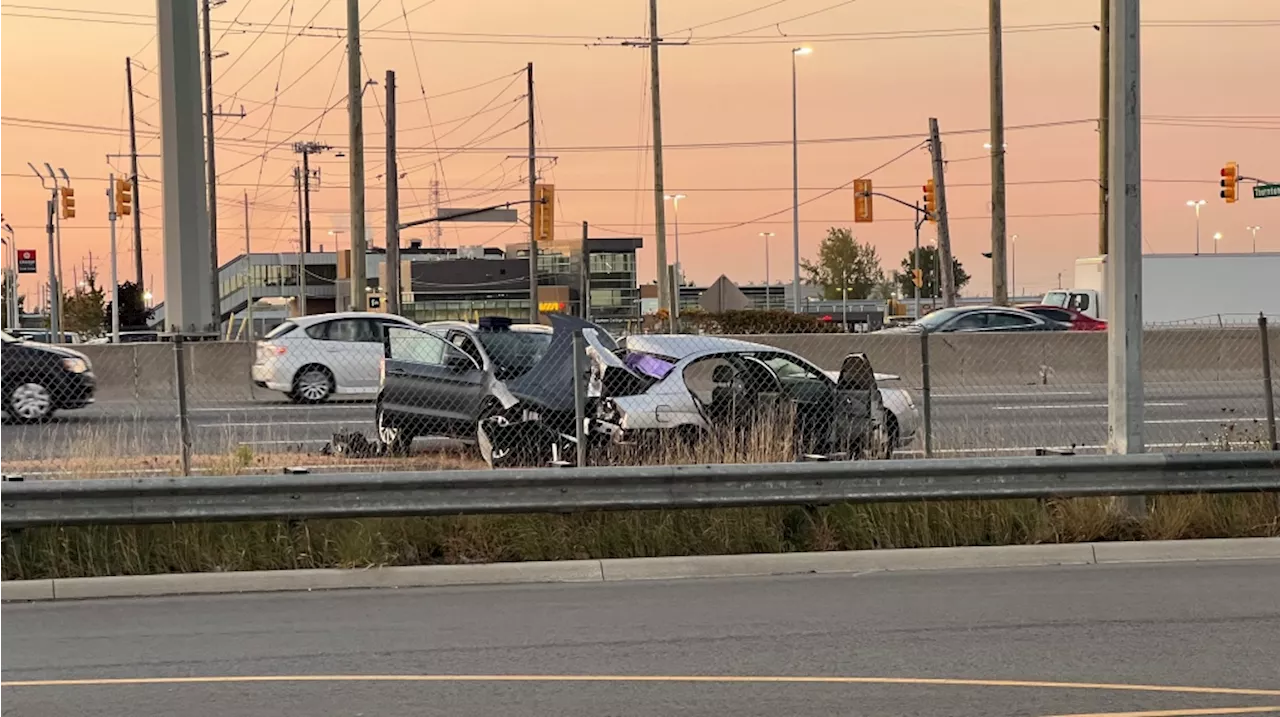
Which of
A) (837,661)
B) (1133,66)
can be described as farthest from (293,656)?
(1133,66)

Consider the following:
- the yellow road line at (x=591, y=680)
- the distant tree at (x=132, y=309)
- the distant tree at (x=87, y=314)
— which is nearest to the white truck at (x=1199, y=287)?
the yellow road line at (x=591, y=680)

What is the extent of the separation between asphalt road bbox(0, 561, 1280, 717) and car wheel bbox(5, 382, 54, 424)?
1017cm

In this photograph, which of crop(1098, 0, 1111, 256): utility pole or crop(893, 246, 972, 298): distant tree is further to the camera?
crop(893, 246, 972, 298): distant tree

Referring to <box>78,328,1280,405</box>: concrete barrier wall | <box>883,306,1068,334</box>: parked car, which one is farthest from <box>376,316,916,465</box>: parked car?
<box>883,306,1068,334</box>: parked car

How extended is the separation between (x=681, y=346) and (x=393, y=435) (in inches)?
126

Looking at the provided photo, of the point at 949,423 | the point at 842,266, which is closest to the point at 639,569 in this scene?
the point at 949,423

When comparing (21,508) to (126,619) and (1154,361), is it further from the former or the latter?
(1154,361)

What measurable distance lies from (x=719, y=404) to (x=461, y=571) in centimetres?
396

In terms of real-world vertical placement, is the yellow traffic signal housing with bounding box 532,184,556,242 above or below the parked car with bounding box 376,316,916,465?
above

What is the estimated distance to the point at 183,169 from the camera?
14375mm

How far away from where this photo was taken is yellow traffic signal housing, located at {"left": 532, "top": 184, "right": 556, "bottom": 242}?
4844 centimetres

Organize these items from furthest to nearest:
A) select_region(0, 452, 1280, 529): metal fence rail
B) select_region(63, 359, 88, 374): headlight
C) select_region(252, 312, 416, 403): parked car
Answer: select_region(252, 312, 416, 403): parked car
select_region(63, 359, 88, 374): headlight
select_region(0, 452, 1280, 529): metal fence rail

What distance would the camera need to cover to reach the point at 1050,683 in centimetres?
621

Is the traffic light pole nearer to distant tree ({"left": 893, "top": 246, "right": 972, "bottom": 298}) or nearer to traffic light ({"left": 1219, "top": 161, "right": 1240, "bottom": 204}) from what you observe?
traffic light ({"left": 1219, "top": 161, "right": 1240, "bottom": 204})
